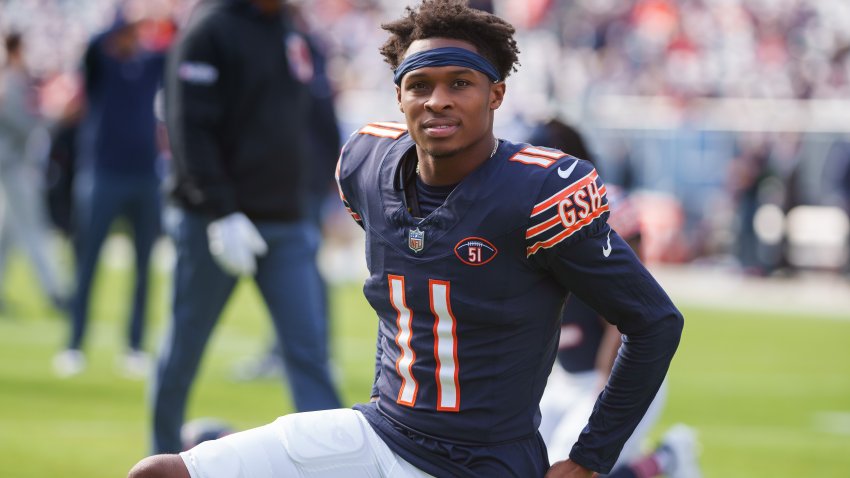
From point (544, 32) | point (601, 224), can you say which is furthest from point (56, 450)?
point (544, 32)

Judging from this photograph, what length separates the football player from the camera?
10.6ft

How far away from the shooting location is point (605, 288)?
3.23m

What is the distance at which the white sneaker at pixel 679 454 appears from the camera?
5.48 metres

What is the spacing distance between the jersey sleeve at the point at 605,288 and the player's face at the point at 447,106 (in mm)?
240

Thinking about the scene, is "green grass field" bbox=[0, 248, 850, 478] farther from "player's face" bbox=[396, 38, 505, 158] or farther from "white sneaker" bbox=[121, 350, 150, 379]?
"player's face" bbox=[396, 38, 505, 158]

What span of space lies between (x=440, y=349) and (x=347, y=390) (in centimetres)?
494

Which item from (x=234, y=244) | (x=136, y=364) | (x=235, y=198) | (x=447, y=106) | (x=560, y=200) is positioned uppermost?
(x=447, y=106)

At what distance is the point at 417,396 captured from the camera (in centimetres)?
335

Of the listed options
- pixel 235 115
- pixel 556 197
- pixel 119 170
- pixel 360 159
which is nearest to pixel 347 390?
pixel 119 170

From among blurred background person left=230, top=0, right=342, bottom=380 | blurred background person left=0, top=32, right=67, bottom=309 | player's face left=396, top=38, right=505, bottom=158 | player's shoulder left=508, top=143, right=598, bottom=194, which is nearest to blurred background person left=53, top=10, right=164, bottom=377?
blurred background person left=230, top=0, right=342, bottom=380

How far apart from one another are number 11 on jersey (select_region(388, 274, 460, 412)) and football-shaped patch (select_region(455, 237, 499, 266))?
78mm

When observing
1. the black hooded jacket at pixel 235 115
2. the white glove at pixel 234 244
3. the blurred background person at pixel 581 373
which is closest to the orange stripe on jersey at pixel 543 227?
the blurred background person at pixel 581 373

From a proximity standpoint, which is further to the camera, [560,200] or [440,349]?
[440,349]

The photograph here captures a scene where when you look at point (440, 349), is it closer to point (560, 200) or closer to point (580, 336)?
point (560, 200)
